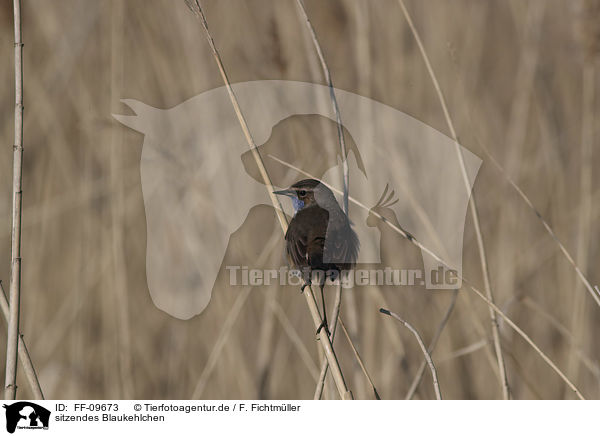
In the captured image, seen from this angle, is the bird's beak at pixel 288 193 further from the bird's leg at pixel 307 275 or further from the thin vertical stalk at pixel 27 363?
the thin vertical stalk at pixel 27 363

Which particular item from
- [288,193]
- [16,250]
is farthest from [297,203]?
[16,250]

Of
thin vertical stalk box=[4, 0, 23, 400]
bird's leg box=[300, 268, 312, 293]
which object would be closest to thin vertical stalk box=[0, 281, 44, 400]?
thin vertical stalk box=[4, 0, 23, 400]

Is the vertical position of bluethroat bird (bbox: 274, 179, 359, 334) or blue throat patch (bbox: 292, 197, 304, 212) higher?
blue throat patch (bbox: 292, 197, 304, 212)

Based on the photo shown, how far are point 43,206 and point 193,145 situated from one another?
1.76 feet

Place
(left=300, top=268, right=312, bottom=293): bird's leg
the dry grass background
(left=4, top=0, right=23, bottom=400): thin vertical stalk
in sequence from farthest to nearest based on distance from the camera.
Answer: the dry grass background → (left=300, top=268, right=312, bottom=293): bird's leg → (left=4, top=0, right=23, bottom=400): thin vertical stalk

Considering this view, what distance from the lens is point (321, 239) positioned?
970mm

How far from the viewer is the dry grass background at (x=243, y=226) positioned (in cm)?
164

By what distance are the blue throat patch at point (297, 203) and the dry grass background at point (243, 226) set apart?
492 millimetres

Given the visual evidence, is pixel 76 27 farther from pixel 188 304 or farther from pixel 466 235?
pixel 466 235

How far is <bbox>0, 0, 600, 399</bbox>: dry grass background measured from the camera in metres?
1.64

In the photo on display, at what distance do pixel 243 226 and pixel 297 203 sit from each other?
0.54m

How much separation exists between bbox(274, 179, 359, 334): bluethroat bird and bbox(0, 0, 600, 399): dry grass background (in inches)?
21.2

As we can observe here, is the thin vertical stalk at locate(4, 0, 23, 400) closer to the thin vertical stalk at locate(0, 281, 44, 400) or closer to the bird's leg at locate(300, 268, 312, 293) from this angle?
the thin vertical stalk at locate(0, 281, 44, 400)

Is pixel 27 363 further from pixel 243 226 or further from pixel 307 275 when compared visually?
pixel 243 226
